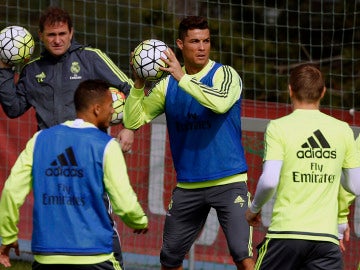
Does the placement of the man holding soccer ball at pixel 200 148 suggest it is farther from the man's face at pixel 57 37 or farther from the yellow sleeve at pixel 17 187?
the yellow sleeve at pixel 17 187

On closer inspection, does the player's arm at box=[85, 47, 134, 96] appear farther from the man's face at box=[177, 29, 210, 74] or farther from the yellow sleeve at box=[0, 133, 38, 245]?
the yellow sleeve at box=[0, 133, 38, 245]

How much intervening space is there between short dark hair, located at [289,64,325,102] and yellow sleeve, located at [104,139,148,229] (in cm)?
118

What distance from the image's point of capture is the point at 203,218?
367 inches

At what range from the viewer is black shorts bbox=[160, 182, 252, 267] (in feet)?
29.3

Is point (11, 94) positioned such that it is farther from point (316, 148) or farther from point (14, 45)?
point (316, 148)

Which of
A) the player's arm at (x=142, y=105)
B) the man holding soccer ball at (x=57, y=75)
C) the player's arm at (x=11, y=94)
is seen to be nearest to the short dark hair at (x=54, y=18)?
the man holding soccer ball at (x=57, y=75)

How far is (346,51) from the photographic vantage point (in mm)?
14805

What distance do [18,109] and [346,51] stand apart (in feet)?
21.4

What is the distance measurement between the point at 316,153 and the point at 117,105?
215 cm

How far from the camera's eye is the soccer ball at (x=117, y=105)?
8961 millimetres

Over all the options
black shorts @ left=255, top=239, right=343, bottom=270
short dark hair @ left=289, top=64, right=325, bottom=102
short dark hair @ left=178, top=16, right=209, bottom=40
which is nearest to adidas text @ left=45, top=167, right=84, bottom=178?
black shorts @ left=255, top=239, right=343, bottom=270

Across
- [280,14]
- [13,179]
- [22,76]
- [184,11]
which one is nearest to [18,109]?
[22,76]

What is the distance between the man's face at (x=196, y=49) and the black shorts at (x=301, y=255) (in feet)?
6.99

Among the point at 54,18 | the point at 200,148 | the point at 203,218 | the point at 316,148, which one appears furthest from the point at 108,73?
the point at 316,148
